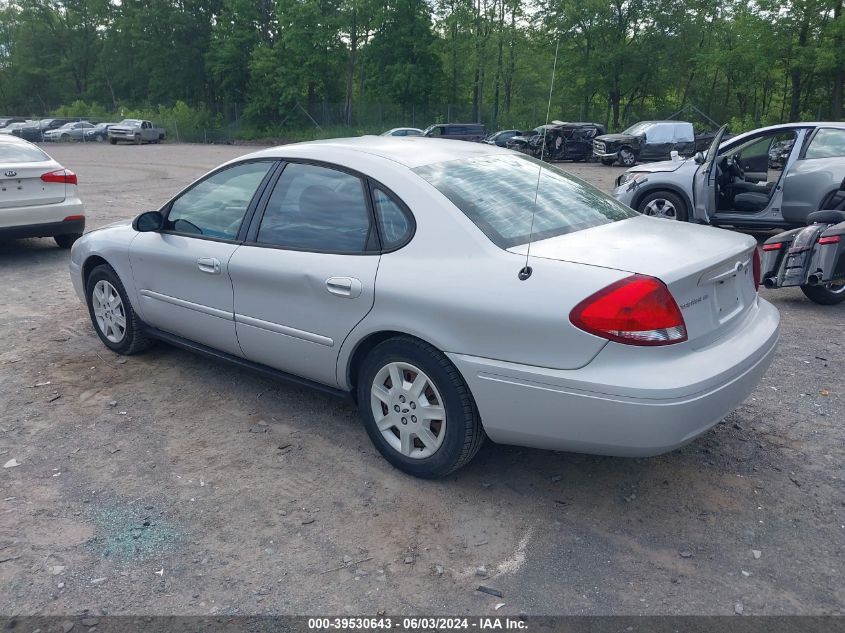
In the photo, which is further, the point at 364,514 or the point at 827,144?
the point at 827,144

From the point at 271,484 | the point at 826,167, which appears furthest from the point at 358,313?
the point at 826,167

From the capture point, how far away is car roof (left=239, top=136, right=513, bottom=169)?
384cm

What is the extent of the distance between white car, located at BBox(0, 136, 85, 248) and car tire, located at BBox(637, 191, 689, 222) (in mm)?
7278

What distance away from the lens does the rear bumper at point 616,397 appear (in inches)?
111

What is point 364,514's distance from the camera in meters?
3.30

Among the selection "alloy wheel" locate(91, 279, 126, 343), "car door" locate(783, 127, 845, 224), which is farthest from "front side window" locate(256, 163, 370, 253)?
"car door" locate(783, 127, 845, 224)

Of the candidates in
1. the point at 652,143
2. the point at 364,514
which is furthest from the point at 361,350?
the point at 652,143

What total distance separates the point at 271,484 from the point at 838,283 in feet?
18.4

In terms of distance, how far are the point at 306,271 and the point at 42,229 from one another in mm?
6287

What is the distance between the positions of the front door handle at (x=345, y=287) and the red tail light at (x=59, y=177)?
6503 mm

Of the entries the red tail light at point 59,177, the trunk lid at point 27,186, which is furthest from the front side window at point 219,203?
the red tail light at point 59,177

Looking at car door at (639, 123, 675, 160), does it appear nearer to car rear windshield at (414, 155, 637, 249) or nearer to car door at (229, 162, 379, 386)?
car rear windshield at (414, 155, 637, 249)

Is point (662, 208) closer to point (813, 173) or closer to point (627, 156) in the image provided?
point (813, 173)

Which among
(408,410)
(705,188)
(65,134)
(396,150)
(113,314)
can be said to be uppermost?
(396,150)
